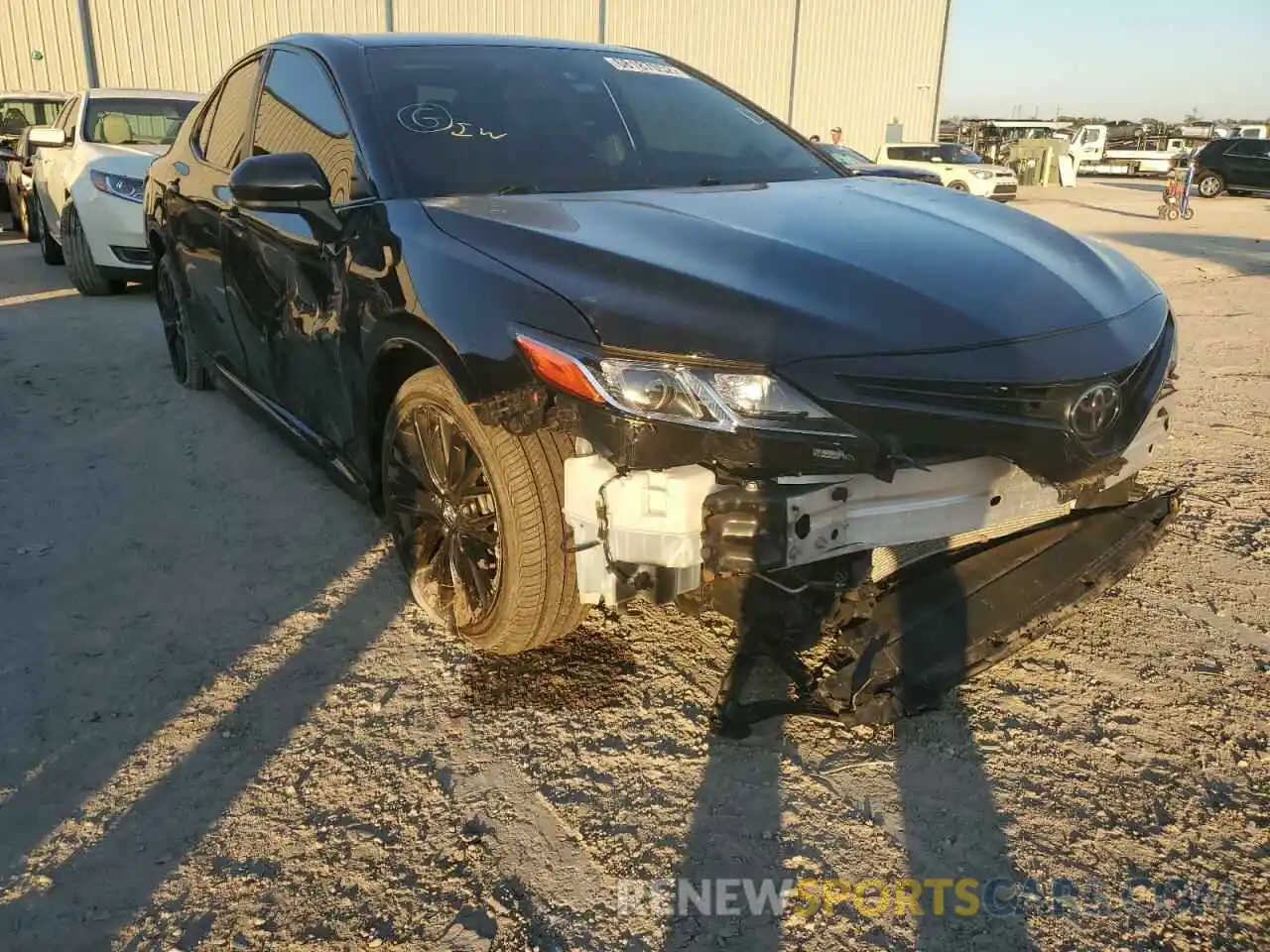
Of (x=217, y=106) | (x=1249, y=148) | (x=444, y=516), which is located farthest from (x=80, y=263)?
(x=1249, y=148)

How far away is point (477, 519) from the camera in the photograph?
103 inches

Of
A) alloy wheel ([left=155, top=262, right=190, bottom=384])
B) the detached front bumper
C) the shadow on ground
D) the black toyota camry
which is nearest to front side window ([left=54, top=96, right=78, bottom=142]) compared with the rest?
alloy wheel ([left=155, top=262, right=190, bottom=384])

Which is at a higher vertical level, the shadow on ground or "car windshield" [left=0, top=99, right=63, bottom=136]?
"car windshield" [left=0, top=99, right=63, bottom=136]

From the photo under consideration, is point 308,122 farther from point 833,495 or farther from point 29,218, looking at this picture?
point 29,218

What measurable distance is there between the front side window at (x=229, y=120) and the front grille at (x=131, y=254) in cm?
404

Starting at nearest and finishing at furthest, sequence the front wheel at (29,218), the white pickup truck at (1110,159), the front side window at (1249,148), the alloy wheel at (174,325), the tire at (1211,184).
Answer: the alloy wheel at (174,325), the front wheel at (29,218), the front side window at (1249,148), the tire at (1211,184), the white pickup truck at (1110,159)

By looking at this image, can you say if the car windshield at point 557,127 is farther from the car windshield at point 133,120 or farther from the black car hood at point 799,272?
the car windshield at point 133,120

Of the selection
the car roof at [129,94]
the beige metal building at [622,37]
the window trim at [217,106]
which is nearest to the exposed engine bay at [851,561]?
the window trim at [217,106]

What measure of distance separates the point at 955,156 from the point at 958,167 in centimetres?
128

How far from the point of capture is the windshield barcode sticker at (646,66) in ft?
11.7

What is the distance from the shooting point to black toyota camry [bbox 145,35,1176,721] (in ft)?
6.51

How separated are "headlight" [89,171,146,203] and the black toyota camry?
507 cm

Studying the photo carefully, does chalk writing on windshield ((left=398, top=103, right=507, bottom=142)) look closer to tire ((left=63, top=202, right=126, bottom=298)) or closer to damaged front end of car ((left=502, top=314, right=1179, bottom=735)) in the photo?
damaged front end of car ((left=502, top=314, right=1179, bottom=735))

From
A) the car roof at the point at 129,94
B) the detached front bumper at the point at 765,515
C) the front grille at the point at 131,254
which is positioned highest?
the car roof at the point at 129,94
